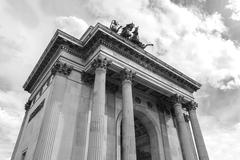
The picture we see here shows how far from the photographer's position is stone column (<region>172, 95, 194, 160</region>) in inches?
714

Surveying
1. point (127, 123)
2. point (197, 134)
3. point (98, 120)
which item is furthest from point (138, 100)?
point (98, 120)

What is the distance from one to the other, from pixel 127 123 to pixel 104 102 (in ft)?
7.93

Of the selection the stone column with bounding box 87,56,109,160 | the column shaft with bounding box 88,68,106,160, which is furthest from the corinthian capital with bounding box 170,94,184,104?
the column shaft with bounding box 88,68,106,160

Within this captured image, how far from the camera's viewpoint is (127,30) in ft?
69.5

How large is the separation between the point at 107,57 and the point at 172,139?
42.4ft

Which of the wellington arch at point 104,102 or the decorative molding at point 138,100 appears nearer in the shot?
the wellington arch at point 104,102

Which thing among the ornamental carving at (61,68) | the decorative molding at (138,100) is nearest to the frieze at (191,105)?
the decorative molding at (138,100)

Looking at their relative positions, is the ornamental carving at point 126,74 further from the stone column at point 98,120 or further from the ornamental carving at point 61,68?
the ornamental carving at point 61,68

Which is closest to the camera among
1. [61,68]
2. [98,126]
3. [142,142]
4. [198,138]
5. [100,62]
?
[98,126]

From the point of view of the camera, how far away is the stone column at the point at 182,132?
1812 cm

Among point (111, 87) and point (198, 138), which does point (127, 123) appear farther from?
point (198, 138)

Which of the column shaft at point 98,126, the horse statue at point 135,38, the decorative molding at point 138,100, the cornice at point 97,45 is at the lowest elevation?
the column shaft at point 98,126

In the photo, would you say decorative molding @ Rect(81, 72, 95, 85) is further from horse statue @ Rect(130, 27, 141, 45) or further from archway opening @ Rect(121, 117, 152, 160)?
archway opening @ Rect(121, 117, 152, 160)

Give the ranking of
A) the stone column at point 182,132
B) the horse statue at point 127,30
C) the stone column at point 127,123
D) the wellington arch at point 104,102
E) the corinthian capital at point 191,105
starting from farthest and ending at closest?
the corinthian capital at point 191,105, the horse statue at point 127,30, the stone column at point 182,132, the wellington arch at point 104,102, the stone column at point 127,123
